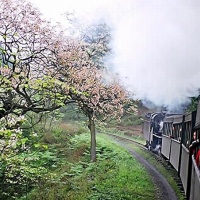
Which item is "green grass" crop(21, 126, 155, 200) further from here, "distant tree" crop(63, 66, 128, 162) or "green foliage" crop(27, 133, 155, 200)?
"distant tree" crop(63, 66, 128, 162)

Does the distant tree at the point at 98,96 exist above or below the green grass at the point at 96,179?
above

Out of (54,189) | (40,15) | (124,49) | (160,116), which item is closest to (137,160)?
(160,116)

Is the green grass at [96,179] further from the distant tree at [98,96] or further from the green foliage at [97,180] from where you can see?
the distant tree at [98,96]

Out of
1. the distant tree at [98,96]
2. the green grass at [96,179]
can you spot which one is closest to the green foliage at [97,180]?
the green grass at [96,179]

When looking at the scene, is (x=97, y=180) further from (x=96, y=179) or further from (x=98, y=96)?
(x=98, y=96)

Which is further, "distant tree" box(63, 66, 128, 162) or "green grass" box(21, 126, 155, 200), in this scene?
"distant tree" box(63, 66, 128, 162)

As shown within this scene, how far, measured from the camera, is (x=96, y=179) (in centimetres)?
1250

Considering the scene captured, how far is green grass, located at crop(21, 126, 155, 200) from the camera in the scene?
34.6ft

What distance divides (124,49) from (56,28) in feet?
33.6

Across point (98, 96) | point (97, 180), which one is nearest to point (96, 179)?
point (97, 180)

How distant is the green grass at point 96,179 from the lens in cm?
1055

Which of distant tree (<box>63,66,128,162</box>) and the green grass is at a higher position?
distant tree (<box>63,66,128,162</box>)

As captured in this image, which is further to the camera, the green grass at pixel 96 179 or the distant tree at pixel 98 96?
the distant tree at pixel 98 96

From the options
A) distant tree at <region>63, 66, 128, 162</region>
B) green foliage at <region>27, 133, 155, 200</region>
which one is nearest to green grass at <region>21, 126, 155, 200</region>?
green foliage at <region>27, 133, 155, 200</region>
